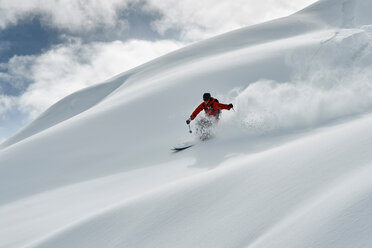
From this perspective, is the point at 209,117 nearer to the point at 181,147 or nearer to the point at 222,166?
the point at 181,147

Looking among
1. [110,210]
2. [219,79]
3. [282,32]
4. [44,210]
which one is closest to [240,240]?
[110,210]

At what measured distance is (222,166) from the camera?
202 inches

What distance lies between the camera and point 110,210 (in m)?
4.11

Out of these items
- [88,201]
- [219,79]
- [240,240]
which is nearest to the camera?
[240,240]

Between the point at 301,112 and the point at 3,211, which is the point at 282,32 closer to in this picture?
the point at 301,112

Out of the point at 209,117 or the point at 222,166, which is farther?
the point at 209,117

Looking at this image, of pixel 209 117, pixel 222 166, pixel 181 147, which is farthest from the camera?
pixel 209 117

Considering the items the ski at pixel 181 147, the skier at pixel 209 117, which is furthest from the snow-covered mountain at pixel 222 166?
the skier at pixel 209 117

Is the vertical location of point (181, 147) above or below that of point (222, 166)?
above

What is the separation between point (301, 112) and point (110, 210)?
211 inches

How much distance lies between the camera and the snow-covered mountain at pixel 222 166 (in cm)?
288

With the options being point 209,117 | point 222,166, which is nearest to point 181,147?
point 209,117

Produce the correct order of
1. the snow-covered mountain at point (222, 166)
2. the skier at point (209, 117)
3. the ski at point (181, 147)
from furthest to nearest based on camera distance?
the skier at point (209, 117)
the ski at point (181, 147)
the snow-covered mountain at point (222, 166)

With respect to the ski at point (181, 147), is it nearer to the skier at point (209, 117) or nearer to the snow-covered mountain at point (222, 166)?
the snow-covered mountain at point (222, 166)
